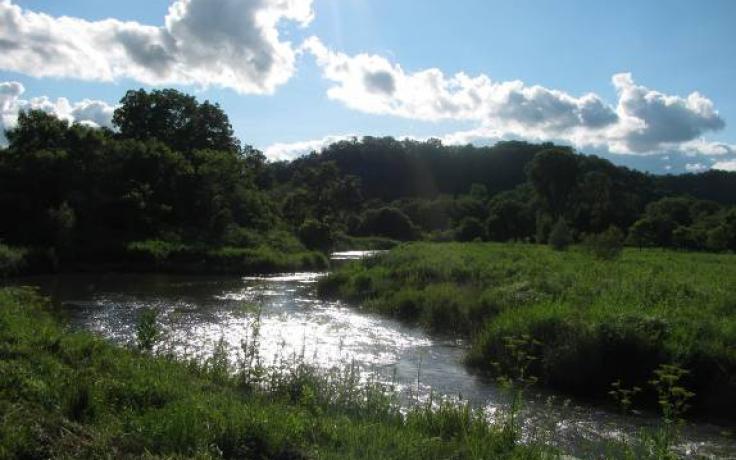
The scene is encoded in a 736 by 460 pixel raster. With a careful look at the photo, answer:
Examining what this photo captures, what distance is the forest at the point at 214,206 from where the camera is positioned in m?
47.8

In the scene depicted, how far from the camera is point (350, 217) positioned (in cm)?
A: 12019

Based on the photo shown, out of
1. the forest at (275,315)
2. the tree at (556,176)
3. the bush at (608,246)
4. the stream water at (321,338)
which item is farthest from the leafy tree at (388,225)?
the stream water at (321,338)

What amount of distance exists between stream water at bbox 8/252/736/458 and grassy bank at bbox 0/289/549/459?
1.82 metres

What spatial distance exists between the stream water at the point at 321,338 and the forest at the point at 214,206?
8.87 meters

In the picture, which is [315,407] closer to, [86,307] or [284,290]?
[86,307]

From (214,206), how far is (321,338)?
43864 millimetres

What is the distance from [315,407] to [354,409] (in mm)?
760

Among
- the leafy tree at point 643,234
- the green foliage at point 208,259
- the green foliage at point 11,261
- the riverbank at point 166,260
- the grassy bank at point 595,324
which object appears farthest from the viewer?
the leafy tree at point 643,234

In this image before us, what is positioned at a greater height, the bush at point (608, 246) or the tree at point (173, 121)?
the tree at point (173, 121)

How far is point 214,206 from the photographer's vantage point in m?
61.5

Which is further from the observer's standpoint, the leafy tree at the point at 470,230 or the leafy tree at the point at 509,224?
the leafy tree at the point at 470,230

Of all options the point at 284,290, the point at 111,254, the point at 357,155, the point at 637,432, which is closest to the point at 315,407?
the point at 637,432

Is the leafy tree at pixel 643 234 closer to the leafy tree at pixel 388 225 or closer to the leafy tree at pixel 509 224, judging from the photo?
the leafy tree at pixel 509 224

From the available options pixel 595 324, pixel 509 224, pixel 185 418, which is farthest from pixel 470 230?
pixel 185 418
